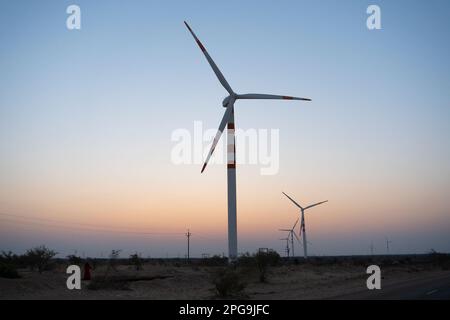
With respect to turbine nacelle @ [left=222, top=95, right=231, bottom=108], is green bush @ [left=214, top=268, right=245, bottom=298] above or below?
below

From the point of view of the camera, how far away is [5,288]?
33062mm

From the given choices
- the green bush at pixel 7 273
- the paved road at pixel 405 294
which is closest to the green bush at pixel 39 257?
the green bush at pixel 7 273

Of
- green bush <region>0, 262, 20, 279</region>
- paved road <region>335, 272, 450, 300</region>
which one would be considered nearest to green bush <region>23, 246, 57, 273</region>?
green bush <region>0, 262, 20, 279</region>

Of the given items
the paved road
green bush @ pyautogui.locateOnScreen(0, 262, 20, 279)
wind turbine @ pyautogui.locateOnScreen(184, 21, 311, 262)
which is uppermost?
wind turbine @ pyautogui.locateOnScreen(184, 21, 311, 262)

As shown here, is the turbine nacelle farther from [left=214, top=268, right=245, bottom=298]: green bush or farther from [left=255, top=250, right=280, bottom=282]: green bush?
[left=214, top=268, right=245, bottom=298]: green bush

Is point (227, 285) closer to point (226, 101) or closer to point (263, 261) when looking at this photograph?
point (226, 101)

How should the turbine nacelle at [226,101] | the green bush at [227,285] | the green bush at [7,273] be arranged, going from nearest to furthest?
the green bush at [227,285] → the green bush at [7,273] → the turbine nacelle at [226,101]

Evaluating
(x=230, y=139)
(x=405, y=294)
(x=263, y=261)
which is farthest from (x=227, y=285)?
(x=263, y=261)

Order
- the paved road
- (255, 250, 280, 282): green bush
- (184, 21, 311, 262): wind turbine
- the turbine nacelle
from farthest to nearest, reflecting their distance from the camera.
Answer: (255, 250, 280, 282): green bush < the turbine nacelle < (184, 21, 311, 262): wind turbine < the paved road

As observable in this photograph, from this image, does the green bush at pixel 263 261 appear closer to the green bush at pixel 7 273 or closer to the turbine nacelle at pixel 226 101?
the turbine nacelle at pixel 226 101

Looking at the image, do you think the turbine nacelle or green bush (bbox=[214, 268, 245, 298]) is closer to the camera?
green bush (bbox=[214, 268, 245, 298])

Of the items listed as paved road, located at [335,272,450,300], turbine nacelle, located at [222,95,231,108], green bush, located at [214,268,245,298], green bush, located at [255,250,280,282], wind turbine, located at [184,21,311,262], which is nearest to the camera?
paved road, located at [335,272,450,300]
